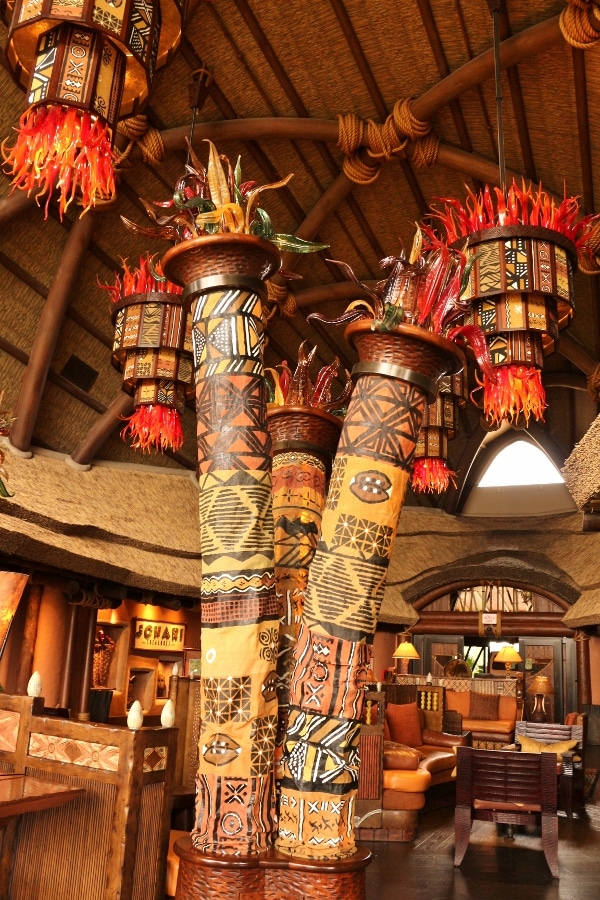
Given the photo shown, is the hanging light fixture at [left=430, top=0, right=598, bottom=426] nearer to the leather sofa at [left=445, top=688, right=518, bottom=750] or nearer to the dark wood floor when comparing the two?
the dark wood floor

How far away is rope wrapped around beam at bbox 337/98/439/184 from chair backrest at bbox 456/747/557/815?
17.8 ft

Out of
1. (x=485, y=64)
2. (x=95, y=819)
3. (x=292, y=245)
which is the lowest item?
(x=95, y=819)

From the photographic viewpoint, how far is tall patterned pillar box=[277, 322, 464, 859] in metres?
2.08

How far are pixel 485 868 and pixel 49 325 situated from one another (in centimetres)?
604

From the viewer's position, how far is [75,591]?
8.05 m

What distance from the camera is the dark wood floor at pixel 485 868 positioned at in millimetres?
4285

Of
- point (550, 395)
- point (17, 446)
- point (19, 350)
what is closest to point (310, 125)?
point (19, 350)

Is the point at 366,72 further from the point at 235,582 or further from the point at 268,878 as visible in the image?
the point at 268,878

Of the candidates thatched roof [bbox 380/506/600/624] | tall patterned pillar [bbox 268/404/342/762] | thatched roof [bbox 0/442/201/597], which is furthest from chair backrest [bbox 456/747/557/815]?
thatched roof [bbox 380/506/600/624]

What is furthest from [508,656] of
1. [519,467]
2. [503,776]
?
[503,776]

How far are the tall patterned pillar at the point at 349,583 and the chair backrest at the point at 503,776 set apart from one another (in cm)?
336

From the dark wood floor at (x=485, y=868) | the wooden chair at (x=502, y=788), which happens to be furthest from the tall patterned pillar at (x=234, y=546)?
the wooden chair at (x=502, y=788)

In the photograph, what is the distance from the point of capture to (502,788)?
16.9 ft

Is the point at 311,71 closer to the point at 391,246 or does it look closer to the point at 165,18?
the point at 391,246
